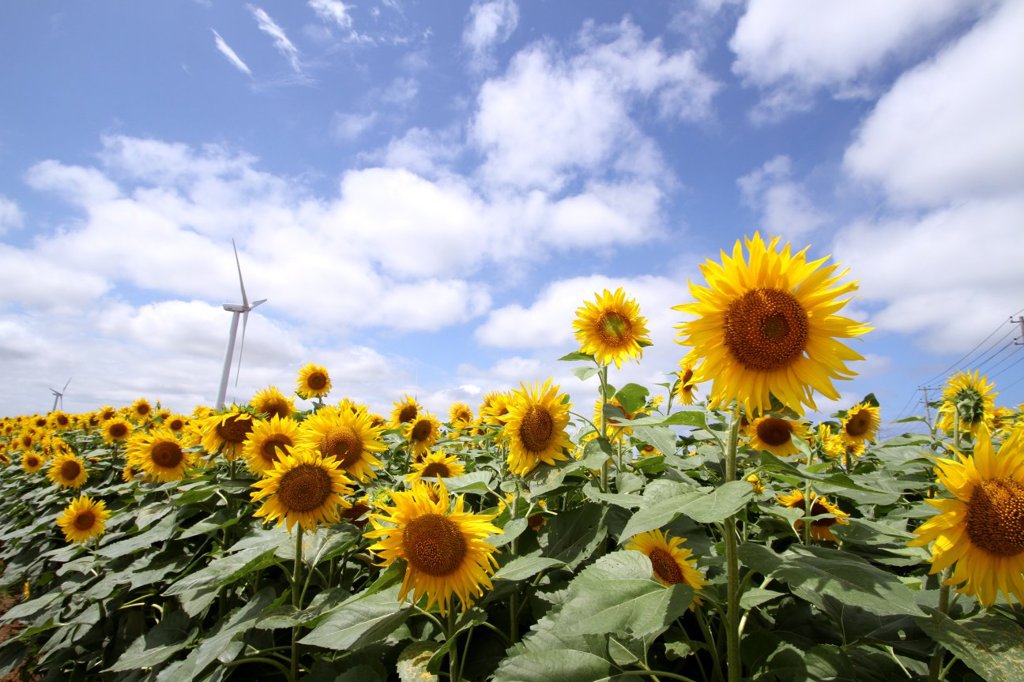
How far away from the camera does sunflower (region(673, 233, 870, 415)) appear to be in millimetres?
1994

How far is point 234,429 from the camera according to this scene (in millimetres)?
4344

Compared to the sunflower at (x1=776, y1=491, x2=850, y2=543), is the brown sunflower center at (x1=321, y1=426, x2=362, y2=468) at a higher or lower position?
higher

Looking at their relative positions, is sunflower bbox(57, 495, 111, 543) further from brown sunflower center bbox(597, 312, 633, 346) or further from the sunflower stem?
the sunflower stem

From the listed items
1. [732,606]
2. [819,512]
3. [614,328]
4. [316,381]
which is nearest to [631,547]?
[732,606]

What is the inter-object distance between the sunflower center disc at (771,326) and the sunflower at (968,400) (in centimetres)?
368

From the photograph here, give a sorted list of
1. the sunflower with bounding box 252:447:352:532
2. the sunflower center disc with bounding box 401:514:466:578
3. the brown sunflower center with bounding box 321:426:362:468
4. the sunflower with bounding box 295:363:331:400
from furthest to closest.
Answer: the sunflower with bounding box 295:363:331:400
the brown sunflower center with bounding box 321:426:362:468
the sunflower with bounding box 252:447:352:532
the sunflower center disc with bounding box 401:514:466:578

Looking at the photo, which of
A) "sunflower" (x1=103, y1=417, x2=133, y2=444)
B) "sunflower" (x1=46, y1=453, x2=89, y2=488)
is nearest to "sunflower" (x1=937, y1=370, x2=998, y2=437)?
"sunflower" (x1=46, y1=453, x2=89, y2=488)

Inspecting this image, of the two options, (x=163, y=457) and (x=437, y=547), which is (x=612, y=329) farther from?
(x=163, y=457)

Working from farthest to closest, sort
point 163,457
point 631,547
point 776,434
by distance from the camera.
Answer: point 163,457, point 776,434, point 631,547

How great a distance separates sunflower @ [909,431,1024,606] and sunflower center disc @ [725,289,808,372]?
664 millimetres

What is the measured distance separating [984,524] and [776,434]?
2315 mm

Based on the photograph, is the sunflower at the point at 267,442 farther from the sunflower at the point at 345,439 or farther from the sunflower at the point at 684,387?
the sunflower at the point at 684,387

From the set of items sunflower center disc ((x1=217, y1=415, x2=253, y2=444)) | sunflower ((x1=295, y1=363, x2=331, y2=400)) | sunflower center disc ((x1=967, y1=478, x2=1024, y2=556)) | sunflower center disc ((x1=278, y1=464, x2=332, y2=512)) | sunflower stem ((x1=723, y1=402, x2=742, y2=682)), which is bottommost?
sunflower stem ((x1=723, y1=402, x2=742, y2=682))

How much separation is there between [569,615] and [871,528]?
1549 millimetres
